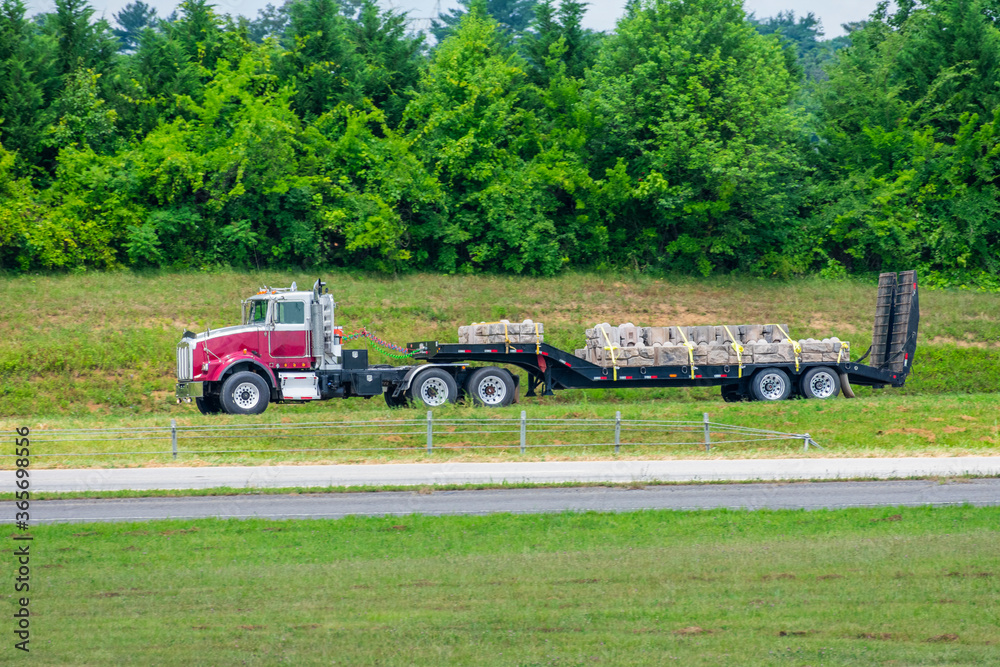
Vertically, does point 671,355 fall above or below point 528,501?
above

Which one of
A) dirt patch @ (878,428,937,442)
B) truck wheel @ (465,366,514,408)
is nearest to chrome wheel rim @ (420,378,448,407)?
truck wheel @ (465,366,514,408)

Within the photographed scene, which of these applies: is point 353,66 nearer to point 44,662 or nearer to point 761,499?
point 761,499

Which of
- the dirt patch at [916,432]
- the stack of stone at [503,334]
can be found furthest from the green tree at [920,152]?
the stack of stone at [503,334]

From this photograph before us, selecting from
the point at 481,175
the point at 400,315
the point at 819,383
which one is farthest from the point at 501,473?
the point at 481,175

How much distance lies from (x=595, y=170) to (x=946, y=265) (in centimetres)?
1536

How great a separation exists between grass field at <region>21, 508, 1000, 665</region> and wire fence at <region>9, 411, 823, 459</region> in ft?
22.2

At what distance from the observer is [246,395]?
81.7ft

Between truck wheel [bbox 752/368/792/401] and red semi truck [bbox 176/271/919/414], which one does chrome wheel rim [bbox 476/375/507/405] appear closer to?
red semi truck [bbox 176/271/919/414]

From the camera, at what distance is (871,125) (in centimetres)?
4800

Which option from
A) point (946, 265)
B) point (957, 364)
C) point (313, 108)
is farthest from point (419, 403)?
point (946, 265)

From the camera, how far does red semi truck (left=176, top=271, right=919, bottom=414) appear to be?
82.0ft

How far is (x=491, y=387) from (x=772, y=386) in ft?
23.9

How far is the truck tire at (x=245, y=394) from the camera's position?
24.6 metres

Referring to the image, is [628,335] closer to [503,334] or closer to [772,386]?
[503,334]
